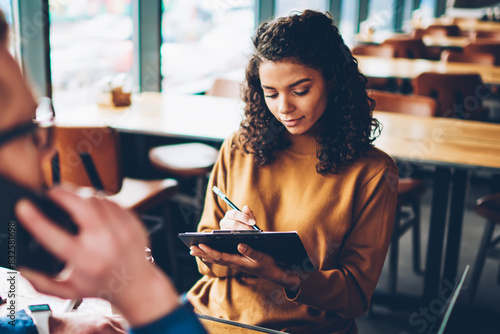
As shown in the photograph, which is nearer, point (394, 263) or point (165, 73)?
point (394, 263)

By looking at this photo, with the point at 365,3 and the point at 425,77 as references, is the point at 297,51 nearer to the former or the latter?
the point at 425,77

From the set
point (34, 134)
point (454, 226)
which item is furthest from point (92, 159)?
point (34, 134)

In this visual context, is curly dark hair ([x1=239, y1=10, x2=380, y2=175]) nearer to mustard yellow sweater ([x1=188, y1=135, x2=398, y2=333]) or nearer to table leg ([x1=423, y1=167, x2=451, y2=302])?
mustard yellow sweater ([x1=188, y1=135, x2=398, y2=333])

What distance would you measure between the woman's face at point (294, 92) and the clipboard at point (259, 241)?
34 cm

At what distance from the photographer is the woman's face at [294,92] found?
4.31 feet

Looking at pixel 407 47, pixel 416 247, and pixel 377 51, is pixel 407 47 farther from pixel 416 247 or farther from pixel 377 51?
pixel 416 247

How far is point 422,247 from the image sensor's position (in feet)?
11.0

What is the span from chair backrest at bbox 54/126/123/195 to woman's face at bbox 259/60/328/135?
1.12m

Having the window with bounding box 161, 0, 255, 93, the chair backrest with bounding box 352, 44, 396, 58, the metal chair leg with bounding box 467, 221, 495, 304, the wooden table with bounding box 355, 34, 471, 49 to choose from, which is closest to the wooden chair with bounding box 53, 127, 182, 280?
the metal chair leg with bounding box 467, 221, 495, 304

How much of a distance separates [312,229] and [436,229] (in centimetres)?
125

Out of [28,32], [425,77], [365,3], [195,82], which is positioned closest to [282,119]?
[28,32]

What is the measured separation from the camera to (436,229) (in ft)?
7.84

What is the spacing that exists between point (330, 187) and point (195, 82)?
372cm

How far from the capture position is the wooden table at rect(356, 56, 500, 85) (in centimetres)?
429
